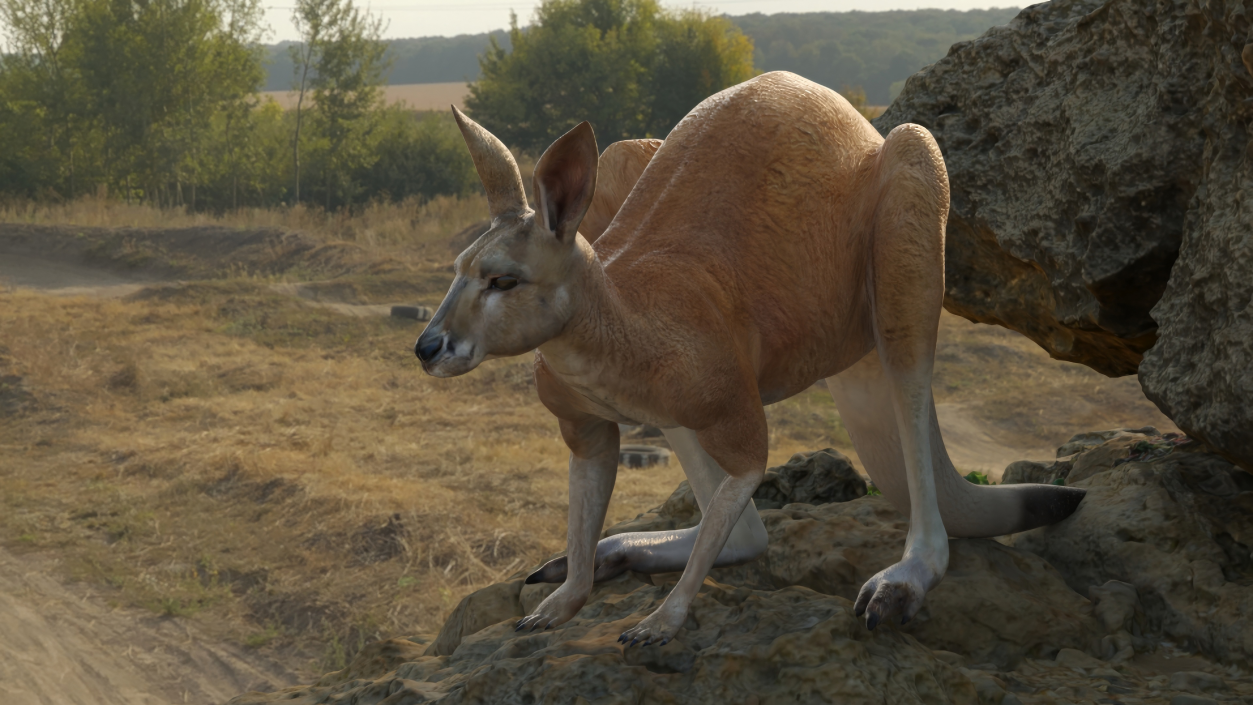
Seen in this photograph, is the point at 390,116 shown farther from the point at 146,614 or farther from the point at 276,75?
the point at 276,75

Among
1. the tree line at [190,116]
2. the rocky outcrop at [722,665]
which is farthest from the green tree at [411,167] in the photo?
the rocky outcrop at [722,665]

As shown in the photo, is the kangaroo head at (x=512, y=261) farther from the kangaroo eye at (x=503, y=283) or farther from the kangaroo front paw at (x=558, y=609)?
the kangaroo front paw at (x=558, y=609)

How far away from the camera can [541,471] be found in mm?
13125

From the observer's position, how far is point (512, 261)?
3.09 metres

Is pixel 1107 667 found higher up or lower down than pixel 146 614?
higher up

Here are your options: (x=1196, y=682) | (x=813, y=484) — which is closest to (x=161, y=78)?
(x=813, y=484)

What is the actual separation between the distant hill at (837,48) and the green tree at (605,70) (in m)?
34.3

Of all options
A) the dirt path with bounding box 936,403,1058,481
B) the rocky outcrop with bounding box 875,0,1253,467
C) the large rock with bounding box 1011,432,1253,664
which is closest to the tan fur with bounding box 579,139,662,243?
the rocky outcrop with bounding box 875,0,1253,467

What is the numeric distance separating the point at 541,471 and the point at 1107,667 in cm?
948

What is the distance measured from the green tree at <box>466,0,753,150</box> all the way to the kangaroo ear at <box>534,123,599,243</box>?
41.2m

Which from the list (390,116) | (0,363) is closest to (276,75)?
(390,116)

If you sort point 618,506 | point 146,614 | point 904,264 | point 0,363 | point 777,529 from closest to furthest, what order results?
1. point 904,264
2. point 777,529
3. point 146,614
4. point 618,506
5. point 0,363

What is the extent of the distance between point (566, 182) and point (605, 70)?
139ft

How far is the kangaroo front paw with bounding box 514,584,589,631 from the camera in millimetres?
4145
